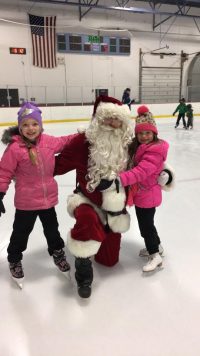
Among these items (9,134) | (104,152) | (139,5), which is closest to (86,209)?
(104,152)

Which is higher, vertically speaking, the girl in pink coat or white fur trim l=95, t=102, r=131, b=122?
white fur trim l=95, t=102, r=131, b=122

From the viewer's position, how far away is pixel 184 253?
2020 mm

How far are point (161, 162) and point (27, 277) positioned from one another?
3.47 ft

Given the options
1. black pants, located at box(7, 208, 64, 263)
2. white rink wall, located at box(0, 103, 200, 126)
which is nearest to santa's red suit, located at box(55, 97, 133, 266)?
black pants, located at box(7, 208, 64, 263)

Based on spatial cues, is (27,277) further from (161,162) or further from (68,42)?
(68,42)

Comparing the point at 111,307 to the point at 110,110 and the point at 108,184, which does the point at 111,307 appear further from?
the point at 110,110

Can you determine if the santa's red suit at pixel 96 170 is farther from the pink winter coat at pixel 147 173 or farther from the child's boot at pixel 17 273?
the child's boot at pixel 17 273

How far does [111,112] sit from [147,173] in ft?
1.23

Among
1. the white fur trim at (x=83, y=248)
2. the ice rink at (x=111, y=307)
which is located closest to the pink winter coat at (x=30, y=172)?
the white fur trim at (x=83, y=248)

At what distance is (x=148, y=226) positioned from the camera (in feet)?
5.84

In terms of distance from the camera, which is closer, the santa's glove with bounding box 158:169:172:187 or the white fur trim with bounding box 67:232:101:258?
the white fur trim with bounding box 67:232:101:258

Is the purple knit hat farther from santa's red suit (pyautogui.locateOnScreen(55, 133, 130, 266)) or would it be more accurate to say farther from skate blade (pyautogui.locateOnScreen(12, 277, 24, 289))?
skate blade (pyautogui.locateOnScreen(12, 277, 24, 289))

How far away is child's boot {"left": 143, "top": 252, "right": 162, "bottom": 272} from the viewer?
179cm

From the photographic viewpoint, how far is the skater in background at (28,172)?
1.51m
